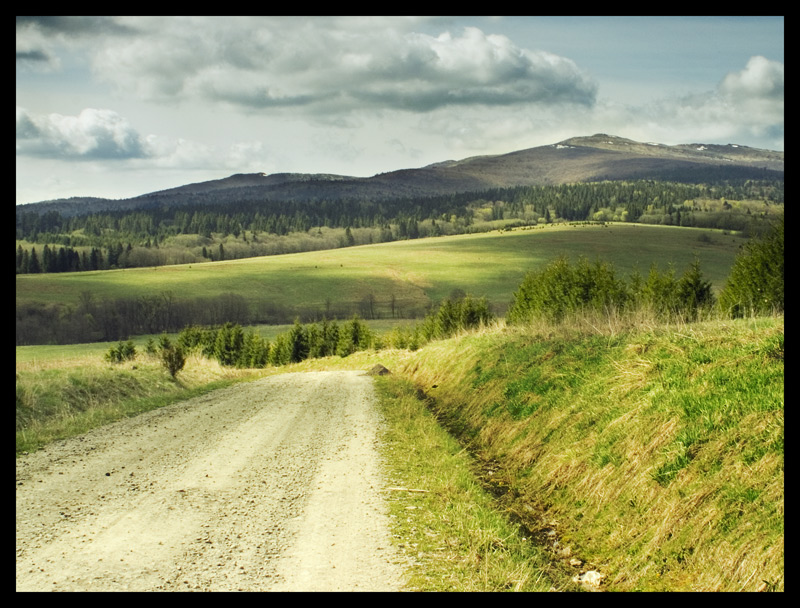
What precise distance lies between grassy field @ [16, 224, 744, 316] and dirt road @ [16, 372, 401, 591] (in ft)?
365

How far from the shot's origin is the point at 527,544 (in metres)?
7.91

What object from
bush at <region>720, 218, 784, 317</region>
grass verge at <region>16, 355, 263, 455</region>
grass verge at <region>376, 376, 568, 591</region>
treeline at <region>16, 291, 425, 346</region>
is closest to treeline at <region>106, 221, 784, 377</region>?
bush at <region>720, 218, 784, 317</region>

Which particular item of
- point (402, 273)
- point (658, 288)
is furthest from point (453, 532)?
point (402, 273)

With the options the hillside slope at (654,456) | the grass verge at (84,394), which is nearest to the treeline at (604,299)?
the grass verge at (84,394)

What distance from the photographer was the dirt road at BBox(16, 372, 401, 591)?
631cm

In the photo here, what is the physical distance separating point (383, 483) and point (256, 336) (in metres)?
80.3

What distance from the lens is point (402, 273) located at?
521 feet

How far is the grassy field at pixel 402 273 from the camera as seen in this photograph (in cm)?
13852

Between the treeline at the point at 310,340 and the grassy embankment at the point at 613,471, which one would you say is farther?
the treeline at the point at 310,340

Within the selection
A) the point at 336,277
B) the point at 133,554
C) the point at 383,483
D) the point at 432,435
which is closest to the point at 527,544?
the point at 383,483

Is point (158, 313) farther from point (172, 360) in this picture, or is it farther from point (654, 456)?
point (654, 456)

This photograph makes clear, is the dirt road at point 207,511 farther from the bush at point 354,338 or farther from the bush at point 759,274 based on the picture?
the bush at point 354,338

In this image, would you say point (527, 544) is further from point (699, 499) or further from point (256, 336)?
point (256, 336)

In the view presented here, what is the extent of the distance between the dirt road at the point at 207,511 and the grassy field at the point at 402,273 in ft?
365
